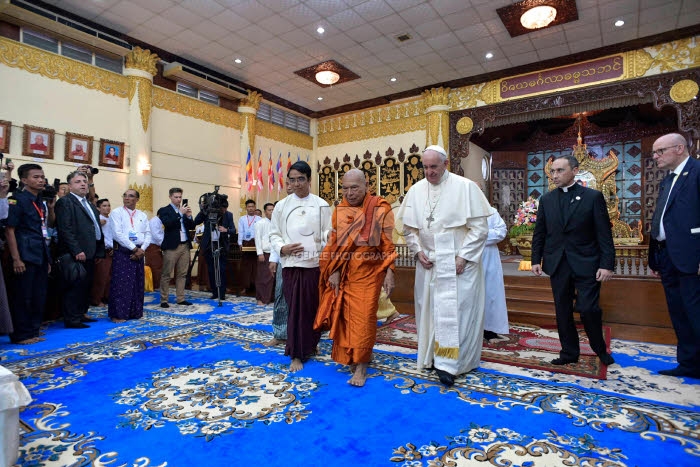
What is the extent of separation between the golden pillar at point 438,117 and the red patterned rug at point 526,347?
5696 mm

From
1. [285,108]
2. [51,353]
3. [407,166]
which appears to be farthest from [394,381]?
[285,108]

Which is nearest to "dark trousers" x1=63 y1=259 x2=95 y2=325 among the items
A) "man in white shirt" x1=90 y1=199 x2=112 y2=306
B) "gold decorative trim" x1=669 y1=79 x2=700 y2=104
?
"man in white shirt" x1=90 y1=199 x2=112 y2=306

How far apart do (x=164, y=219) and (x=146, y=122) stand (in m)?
3.18

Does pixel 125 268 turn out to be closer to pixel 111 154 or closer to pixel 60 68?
pixel 111 154

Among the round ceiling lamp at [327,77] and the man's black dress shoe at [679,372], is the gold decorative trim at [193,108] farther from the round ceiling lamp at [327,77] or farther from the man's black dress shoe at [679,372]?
the man's black dress shoe at [679,372]

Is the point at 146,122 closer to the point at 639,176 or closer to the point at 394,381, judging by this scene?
the point at 394,381

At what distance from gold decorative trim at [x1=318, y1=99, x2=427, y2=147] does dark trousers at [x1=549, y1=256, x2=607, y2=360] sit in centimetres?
729

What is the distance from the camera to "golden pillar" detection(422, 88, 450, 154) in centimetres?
910

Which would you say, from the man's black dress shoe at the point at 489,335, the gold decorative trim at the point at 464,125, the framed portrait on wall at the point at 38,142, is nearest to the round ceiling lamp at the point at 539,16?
the gold decorative trim at the point at 464,125

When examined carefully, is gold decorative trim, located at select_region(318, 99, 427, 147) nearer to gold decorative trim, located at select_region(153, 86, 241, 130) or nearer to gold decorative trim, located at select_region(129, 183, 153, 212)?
gold decorative trim, located at select_region(153, 86, 241, 130)

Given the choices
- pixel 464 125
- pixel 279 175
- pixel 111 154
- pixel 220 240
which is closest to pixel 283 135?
pixel 279 175

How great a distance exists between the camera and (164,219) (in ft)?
17.1

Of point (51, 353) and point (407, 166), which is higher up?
point (407, 166)

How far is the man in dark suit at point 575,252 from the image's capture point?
2613 millimetres
